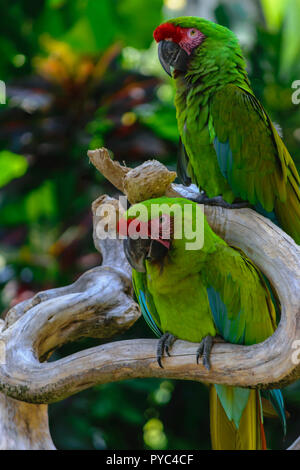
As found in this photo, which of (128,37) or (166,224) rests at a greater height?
(128,37)

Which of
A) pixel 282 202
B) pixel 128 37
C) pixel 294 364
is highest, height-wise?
pixel 128 37

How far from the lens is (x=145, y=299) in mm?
1129

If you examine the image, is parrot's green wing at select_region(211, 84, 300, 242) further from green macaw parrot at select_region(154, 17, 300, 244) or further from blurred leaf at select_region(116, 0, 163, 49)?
blurred leaf at select_region(116, 0, 163, 49)

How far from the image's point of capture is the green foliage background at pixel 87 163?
198 centimetres

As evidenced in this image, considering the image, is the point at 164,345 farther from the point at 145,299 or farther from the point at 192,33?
the point at 192,33

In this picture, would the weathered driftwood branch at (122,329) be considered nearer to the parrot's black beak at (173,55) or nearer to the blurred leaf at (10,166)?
the parrot's black beak at (173,55)

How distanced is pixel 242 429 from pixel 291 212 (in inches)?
18.7

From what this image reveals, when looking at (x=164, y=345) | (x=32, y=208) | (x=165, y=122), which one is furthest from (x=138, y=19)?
(x=164, y=345)

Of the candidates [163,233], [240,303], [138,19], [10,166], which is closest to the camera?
[163,233]

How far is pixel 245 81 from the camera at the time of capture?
124cm

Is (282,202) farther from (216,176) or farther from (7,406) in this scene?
(7,406)

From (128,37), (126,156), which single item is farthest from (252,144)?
(128,37)

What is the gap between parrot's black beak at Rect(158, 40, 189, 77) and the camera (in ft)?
3.98

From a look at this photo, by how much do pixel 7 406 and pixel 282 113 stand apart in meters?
1.56
